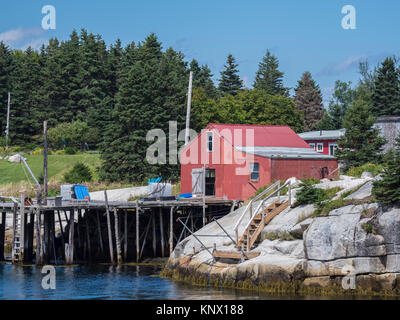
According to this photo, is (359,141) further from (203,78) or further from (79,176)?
(203,78)

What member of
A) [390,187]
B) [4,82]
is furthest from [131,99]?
[390,187]

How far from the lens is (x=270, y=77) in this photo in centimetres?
11919

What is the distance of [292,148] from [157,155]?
70.5 feet

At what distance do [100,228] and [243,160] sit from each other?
427 inches

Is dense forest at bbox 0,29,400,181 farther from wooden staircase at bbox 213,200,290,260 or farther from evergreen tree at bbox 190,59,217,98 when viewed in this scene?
wooden staircase at bbox 213,200,290,260

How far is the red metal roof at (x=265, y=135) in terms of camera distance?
161 ft

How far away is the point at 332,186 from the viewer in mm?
38469

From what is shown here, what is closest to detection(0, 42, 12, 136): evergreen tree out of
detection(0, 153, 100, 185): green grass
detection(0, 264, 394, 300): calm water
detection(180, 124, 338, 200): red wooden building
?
detection(0, 153, 100, 185): green grass

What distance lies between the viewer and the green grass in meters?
69.7

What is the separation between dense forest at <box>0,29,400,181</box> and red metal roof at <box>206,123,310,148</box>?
61.6 feet

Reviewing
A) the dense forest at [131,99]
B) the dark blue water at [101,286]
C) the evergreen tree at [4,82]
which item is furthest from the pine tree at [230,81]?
the dark blue water at [101,286]

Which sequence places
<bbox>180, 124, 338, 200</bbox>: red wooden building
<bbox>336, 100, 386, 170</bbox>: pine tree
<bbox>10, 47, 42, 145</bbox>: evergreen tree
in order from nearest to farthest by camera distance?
<bbox>180, 124, 338, 200</bbox>: red wooden building, <bbox>336, 100, 386, 170</bbox>: pine tree, <bbox>10, 47, 42, 145</bbox>: evergreen tree

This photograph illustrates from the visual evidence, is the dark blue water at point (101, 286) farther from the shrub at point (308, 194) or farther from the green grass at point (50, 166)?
the green grass at point (50, 166)

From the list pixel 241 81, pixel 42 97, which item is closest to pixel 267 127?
pixel 42 97
